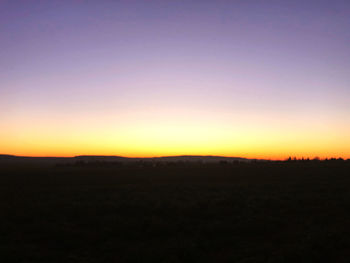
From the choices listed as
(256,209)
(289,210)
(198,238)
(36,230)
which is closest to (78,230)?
(36,230)

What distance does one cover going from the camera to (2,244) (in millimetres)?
10922

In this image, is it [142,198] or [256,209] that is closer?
[256,209]

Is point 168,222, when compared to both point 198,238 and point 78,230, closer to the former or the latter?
point 198,238

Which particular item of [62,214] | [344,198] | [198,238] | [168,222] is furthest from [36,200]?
[344,198]

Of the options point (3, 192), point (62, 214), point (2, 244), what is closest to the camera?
point (2, 244)

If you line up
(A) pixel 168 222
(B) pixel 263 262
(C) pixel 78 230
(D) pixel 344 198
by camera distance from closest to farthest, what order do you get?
(B) pixel 263 262, (C) pixel 78 230, (A) pixel 168 222, (D) pixel 344 198

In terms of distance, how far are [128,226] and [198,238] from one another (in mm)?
3251

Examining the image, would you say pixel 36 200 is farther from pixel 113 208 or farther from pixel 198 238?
pixel 198 238

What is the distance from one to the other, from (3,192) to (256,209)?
17.3 metres

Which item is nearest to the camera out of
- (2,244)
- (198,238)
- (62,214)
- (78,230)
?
(2,244)

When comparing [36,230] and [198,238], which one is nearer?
[198,238]

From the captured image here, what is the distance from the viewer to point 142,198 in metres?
19.3

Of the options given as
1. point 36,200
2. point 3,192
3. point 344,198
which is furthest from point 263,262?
point 3,192

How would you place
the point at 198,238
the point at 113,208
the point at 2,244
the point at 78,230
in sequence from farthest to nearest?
the point at 113,208, the point at 78,230, the point at 198,238, the point at 2,244
